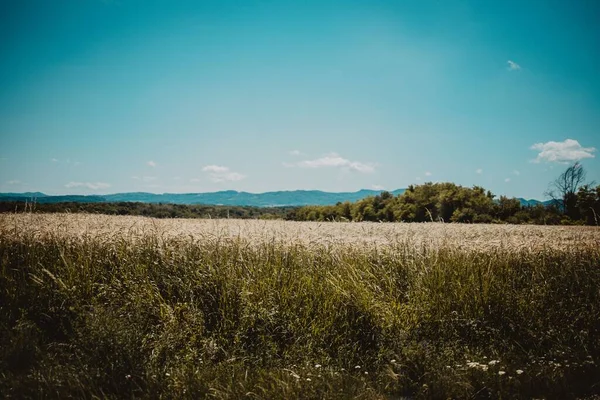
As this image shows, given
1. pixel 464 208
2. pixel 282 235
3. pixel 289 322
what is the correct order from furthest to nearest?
1. pixel 464 208
2. pixel 282 235
3. pixel 289 322

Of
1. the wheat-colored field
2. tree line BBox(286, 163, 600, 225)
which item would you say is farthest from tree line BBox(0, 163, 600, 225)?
the wheat-colored field

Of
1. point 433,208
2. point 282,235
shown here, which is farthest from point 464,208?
point 282,235

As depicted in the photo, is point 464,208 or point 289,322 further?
point 464,208

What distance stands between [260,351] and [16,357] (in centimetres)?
313

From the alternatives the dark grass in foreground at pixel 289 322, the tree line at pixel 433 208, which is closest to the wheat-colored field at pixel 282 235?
the dark grass in foreground at pixel 289 322

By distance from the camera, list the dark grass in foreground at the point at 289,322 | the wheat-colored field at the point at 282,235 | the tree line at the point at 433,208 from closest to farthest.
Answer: the dark grass in foreground at the point at 289,322, the wheat-colored field at the point at 282,235, the tree line at the point at 433,208

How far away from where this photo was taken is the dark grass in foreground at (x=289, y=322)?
13.4 feet

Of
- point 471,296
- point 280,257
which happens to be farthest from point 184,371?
point 471,296

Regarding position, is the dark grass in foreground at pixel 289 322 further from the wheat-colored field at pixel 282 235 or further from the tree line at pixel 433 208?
the tree line at pixel 433 208

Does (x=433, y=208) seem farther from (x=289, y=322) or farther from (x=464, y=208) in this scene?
(x=289, y=322)

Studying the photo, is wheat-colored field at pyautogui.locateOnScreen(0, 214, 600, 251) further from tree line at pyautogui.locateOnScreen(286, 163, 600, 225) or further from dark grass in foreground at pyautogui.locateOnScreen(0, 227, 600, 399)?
tree line at pyautogui.locateOnScreen(286, 163, 600, 225)

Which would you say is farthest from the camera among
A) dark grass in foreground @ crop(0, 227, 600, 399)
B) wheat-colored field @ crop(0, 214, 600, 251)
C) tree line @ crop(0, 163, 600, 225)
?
tree line @ crop(0, 163, 600, 225)

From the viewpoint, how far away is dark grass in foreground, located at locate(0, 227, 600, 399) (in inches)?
161

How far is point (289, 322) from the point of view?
5.42 m
